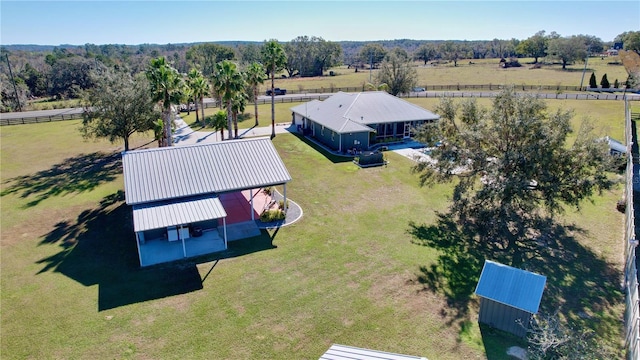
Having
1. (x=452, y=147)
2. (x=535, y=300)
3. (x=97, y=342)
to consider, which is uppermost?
(x=452, y=147)

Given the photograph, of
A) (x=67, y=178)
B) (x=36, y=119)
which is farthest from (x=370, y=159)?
(x=36, y=119)

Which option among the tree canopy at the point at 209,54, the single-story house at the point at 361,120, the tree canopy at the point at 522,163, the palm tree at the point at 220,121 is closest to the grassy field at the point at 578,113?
the palm tree at the point at 220,121

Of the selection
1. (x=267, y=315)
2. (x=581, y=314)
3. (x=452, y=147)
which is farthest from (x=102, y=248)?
(x=581, y=314)

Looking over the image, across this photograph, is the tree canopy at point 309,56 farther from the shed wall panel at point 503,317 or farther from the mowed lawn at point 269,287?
the shed wall panel at point 503,317

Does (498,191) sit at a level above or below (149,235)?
above

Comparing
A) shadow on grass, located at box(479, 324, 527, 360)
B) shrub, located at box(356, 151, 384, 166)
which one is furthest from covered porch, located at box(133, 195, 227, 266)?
shrub, located at box(356, 151, 384, 166)

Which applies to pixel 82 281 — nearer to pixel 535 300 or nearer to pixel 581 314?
pixel 535 300

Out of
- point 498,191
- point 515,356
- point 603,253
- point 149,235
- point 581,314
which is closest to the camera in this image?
point 515,356
